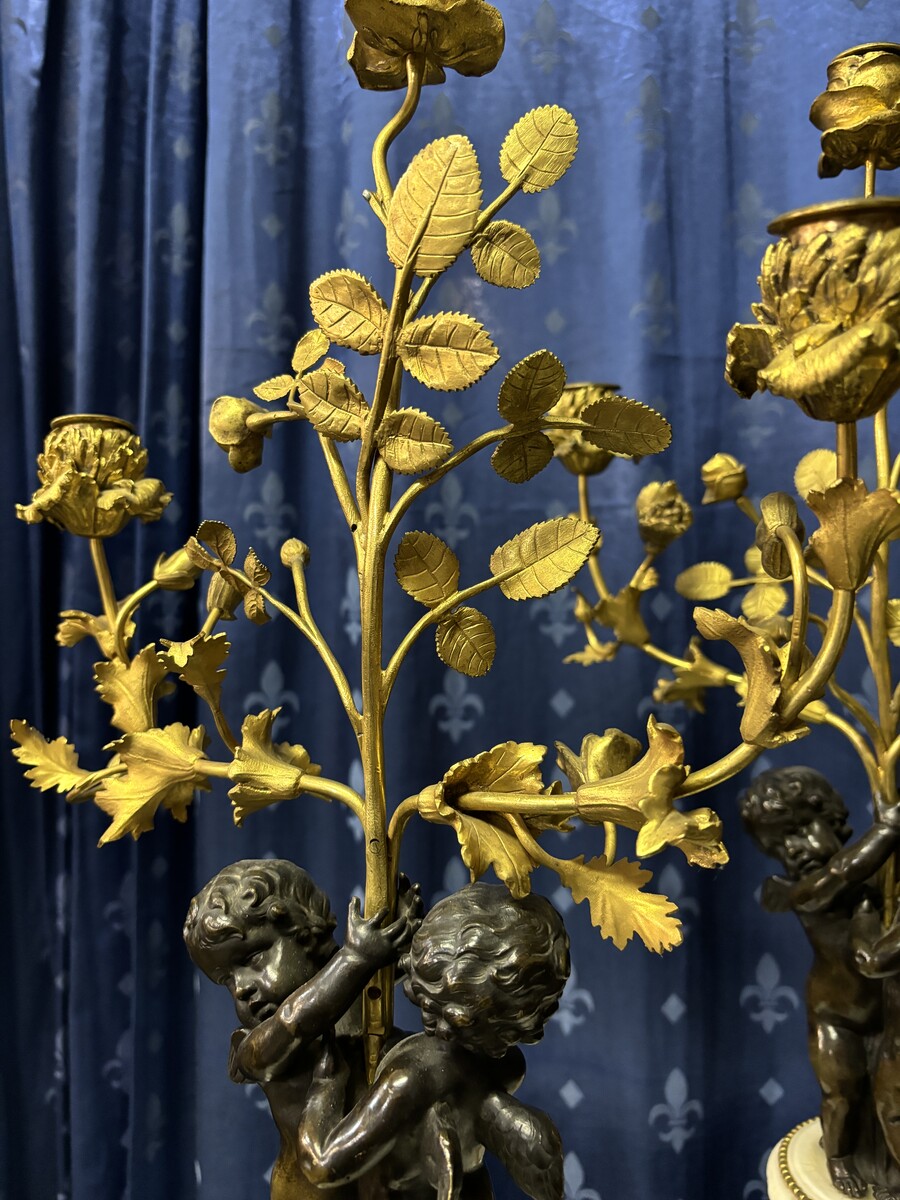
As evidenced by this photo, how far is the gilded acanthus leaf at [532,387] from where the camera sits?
634mm

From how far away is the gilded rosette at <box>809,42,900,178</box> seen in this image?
807 mm

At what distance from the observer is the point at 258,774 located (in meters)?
0.68

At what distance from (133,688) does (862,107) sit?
0.70 meters

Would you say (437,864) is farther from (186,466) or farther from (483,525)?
(186,466)

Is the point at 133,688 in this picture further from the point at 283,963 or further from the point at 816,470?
the point at 816,470

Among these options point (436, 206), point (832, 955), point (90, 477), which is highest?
point (436, 206)

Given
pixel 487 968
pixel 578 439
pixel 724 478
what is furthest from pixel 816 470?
pixel 487 968

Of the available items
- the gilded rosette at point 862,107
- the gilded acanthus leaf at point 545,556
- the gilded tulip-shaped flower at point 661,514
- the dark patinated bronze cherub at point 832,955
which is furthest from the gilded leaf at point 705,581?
the gilded acanthus leaf at point 545,556

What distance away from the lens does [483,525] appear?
131cm

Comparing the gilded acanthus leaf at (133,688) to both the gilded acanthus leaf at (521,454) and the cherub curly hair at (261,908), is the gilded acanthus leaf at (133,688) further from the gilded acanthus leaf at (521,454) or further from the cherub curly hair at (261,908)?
the gilded acanthus leaf at (521,454)

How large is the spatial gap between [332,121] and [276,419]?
724 millimetres

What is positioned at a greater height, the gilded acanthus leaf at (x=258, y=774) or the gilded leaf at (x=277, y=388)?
the gilded leaf at (x=277, y=388)

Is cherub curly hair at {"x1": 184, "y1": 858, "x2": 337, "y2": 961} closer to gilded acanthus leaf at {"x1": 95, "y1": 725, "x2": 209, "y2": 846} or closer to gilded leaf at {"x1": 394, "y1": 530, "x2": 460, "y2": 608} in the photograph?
gilded acanthus leaf at {"x1": 95, "y1": 725, "x2": 209, "y2": 846}

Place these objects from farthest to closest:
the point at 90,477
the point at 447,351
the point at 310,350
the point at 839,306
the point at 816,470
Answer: the point at 816,470 → the point at 90,477 → the point at 310,350 → the point at 447,351 → the point at 839,306
